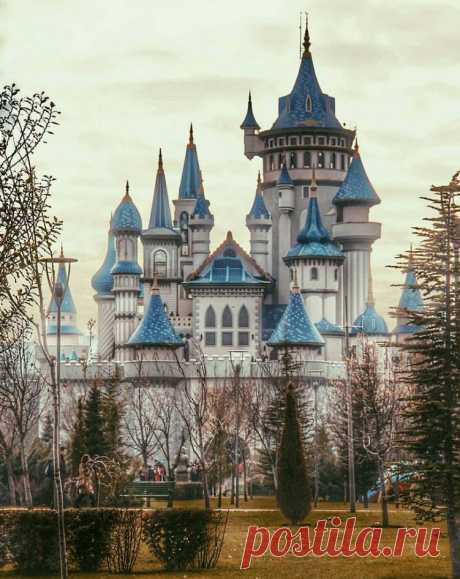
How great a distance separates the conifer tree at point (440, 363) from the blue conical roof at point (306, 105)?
76734mm

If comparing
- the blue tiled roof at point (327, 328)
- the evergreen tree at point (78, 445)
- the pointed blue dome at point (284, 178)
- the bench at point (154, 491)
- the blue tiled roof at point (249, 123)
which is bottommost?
the bench at point (154, 491)

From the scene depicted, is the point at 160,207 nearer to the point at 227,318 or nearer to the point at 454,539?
the point at 227,318

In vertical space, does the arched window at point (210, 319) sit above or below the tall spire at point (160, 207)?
below

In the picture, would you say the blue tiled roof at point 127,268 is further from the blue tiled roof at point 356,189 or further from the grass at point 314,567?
the grass at point 314,567

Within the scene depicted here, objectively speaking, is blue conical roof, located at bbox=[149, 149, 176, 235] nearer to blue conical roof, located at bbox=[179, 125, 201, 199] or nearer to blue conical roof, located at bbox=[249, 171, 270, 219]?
blue conical roof, located at bbox=[249, 171, 270, 219]

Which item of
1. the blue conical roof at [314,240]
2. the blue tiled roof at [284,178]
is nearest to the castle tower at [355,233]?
the blue conical roof at [314,240]

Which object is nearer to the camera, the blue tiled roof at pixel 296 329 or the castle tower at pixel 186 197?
the blue tiled roof at pixel 296 329

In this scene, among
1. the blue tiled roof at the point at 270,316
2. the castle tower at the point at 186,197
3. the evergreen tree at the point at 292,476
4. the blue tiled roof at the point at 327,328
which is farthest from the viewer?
the castle tower at the point at 186,197

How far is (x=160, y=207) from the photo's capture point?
10100 centimetres

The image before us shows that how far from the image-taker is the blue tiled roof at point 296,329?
83250 millimetres

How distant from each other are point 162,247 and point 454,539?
7139 cm

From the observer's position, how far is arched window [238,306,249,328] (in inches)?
3804

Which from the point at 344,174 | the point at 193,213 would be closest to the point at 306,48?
the point at 344,174

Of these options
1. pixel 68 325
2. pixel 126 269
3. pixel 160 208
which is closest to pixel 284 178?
pixel 160 208
